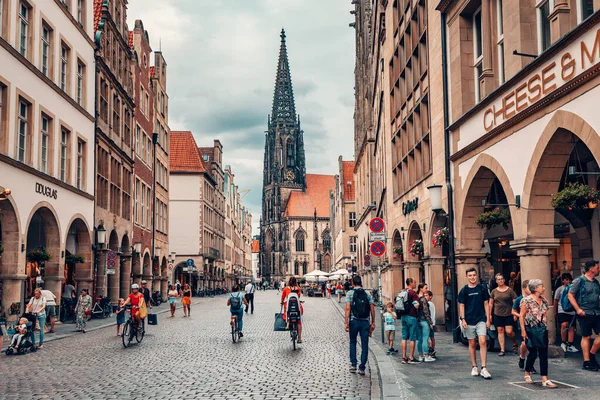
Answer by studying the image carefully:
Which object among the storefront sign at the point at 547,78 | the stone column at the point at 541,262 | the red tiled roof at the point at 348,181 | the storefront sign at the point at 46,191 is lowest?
the stone column at the point at 541,262

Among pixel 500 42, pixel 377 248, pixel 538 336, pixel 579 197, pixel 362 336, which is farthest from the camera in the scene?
pixel 377 248

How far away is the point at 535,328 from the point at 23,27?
19933mm

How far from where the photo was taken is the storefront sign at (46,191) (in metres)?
24.4

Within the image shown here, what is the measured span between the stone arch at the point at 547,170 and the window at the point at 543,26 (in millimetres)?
1955

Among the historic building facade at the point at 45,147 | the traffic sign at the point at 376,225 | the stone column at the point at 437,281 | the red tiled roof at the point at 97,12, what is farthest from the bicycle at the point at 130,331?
the red tiled roof at the point at 97,12

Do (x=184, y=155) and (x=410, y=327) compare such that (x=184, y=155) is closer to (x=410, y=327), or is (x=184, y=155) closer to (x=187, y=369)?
(x=187, y=369)

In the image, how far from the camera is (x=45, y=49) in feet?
85.0

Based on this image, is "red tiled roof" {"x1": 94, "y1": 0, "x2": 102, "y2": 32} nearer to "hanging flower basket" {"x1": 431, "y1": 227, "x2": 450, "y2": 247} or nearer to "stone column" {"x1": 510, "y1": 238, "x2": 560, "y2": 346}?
"hanging flower basket" {"x1": 431, "y1": 227, "x2": 450, "y2": 247}

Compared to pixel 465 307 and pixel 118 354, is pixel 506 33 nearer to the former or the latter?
pixel 465 307

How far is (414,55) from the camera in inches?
950

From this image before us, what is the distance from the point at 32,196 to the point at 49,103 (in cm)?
386

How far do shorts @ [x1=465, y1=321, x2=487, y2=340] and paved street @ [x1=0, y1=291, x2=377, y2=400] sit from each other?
1795 mm

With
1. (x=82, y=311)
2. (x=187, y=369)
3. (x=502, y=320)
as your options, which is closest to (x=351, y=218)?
(x=82, y=311)

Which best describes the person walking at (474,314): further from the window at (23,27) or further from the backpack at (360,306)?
the window at (23,27)
